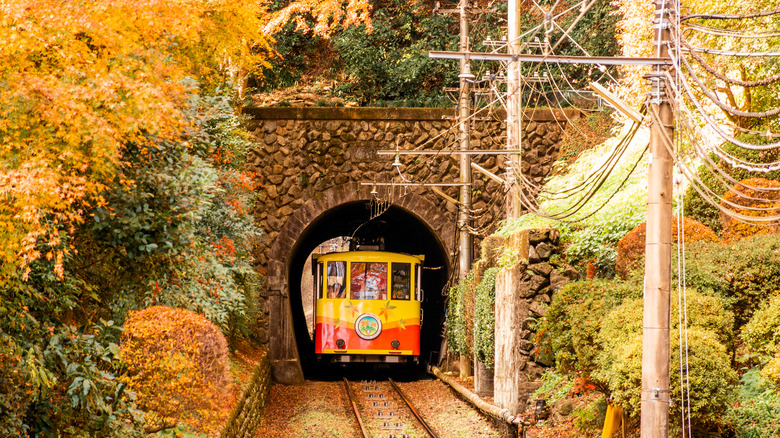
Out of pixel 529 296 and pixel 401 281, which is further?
pixel 401 281

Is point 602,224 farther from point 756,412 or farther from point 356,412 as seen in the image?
point 756,412

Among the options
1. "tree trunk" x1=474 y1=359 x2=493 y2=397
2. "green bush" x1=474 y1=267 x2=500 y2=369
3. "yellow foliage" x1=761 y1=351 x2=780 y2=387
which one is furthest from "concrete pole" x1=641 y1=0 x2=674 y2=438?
"tree trunk" x1=474 y1=359 x2=493 y2=397

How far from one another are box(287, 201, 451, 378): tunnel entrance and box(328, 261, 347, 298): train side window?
7.47ft

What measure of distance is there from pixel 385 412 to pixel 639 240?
21.6 ft

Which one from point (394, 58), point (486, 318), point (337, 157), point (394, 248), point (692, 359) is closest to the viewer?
point (692, 359)

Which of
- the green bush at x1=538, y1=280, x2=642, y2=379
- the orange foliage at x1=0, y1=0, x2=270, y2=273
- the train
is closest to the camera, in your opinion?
the orange foliage at x1=0, y1=0, x2=270, y2=273

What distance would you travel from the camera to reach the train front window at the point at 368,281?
62.2 feet

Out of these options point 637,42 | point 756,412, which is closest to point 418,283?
point 637,42

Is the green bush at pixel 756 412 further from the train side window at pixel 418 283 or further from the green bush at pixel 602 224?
the train side window at pixel 418 283

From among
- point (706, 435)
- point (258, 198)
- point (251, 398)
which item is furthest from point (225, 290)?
point (258, 198)

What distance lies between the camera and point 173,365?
6.66 m

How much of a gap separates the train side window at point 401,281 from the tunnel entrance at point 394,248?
1.82 meters

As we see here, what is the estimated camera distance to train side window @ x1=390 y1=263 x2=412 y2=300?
62.6 ft

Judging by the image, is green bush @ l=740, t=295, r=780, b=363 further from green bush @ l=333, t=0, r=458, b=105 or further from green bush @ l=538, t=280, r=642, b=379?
green bush @ l=333, t=0, r=458, b=105
